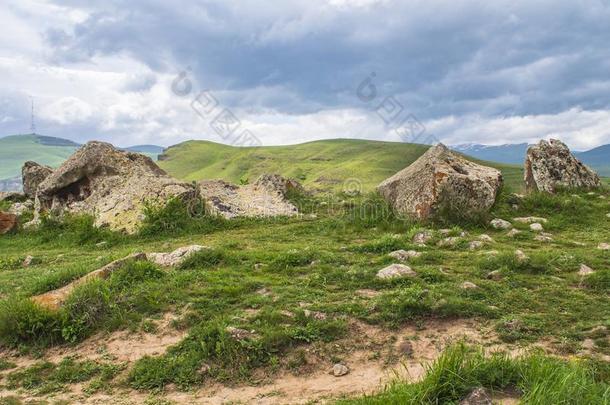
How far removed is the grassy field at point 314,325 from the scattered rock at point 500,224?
5.84ft

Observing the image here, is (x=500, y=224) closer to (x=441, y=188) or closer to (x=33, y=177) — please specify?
(x=441, y=188)

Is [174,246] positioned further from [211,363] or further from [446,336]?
[446,336]

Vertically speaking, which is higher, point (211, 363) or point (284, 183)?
point (284, 183)

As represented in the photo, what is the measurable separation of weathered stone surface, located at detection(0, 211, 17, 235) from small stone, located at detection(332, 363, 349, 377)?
16106 millimetres

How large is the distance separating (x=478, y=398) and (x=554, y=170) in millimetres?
15809

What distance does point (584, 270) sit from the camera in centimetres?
938

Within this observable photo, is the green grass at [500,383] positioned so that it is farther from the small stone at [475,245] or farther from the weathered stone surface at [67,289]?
the small stone at [475,245]

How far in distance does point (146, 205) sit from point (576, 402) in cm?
1497

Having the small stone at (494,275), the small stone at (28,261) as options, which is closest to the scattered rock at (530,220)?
the small stone at (494,275)

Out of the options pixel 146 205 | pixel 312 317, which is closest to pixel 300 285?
pixel 312 317

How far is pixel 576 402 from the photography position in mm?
4480

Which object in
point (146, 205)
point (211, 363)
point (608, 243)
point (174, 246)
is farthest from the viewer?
point (146, 205)

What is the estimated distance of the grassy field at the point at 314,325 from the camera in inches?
222

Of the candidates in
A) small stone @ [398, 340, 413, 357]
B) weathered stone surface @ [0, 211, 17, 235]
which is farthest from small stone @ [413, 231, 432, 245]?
weathered stone surface @ [0, 211, 17, 235]
